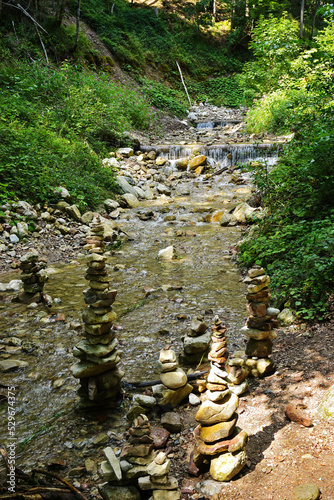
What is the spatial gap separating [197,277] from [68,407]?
3.15 meters

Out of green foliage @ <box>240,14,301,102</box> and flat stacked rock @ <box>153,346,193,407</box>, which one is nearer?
flat stacked rock @ <box>153,346,193,407</box>

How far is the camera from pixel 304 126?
6359 millimetres

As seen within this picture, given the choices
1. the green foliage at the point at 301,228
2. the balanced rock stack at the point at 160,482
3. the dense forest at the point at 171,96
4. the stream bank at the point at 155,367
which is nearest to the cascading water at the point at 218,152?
the dense forest at the point at 171,96

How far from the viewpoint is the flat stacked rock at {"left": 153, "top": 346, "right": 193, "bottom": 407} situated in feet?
7.83

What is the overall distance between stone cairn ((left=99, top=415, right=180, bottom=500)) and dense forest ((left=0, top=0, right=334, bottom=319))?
209 cm

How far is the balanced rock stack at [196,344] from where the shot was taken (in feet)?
9.60

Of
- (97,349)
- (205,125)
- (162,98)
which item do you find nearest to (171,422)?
(97,349)

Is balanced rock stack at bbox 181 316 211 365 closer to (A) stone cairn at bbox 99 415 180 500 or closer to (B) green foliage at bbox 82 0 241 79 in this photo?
(A) stone cairn at bbox 99 415 180 500

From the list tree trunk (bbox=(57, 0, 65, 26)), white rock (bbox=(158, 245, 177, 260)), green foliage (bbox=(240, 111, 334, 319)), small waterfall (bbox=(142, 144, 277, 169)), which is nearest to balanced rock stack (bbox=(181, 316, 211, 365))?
green foliage (bbox=(240, 111, 334, 319))

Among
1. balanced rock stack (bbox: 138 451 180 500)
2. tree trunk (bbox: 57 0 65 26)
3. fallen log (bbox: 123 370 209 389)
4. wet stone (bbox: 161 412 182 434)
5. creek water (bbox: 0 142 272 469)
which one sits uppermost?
tree trunk (bbox: 57 0 65 26)

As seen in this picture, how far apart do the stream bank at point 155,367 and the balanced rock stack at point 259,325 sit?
11cm

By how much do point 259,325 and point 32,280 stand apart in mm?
3013

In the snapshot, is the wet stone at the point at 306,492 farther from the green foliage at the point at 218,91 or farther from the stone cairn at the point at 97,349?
the green foliage at the point at 218,91

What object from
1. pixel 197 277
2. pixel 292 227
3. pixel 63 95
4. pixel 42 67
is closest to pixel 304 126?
pixel 292 227
